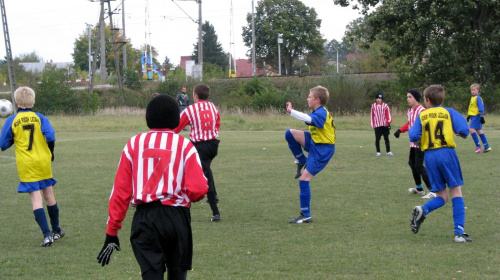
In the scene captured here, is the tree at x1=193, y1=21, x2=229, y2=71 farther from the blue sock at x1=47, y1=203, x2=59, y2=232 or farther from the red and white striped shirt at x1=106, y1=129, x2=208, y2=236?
the red and white striped shirt at x1=106, y1=129, x2=208, y2=236

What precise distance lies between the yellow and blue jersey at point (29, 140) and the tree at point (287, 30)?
69.8m

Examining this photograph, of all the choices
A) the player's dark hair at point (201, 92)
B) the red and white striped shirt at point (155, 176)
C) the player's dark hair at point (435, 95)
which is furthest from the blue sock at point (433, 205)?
the red and white striped shirt at point (155, 176)

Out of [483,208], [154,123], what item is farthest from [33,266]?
[483,208]

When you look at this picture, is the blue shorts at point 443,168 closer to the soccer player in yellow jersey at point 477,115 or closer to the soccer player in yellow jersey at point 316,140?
the soccer player in yellow jersey at point 316,140

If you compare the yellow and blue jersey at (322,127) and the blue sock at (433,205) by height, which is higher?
the yellow and blue jersey at (322,127)

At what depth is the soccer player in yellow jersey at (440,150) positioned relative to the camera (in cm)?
684

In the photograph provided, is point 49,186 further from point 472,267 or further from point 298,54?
point 298,54

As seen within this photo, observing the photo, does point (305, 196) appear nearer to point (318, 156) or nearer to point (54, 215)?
point (318, 156)

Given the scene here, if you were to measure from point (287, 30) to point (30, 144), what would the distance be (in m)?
71.7

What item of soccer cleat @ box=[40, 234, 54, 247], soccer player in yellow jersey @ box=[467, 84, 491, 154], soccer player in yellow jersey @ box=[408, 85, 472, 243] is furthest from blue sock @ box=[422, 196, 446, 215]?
soccer player in yellow jersey @ box=[467, 84, 491, 154]

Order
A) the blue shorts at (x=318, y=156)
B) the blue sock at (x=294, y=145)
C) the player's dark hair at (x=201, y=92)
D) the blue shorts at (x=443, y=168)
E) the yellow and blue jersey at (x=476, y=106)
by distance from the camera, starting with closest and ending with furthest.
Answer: the blue shorts at (x=443, y=168) → the blue shorts at (x=318, y=156) → the player's dark hair at (x=201, y=92) → the blue sock at (x=294, y=145) → the yellow and blue jersey at (x=476, y=106)

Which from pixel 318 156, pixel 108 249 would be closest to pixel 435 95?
pixel 318 156

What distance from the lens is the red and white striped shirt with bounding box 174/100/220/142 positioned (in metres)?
8.17

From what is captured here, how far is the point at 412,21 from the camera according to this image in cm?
3309
